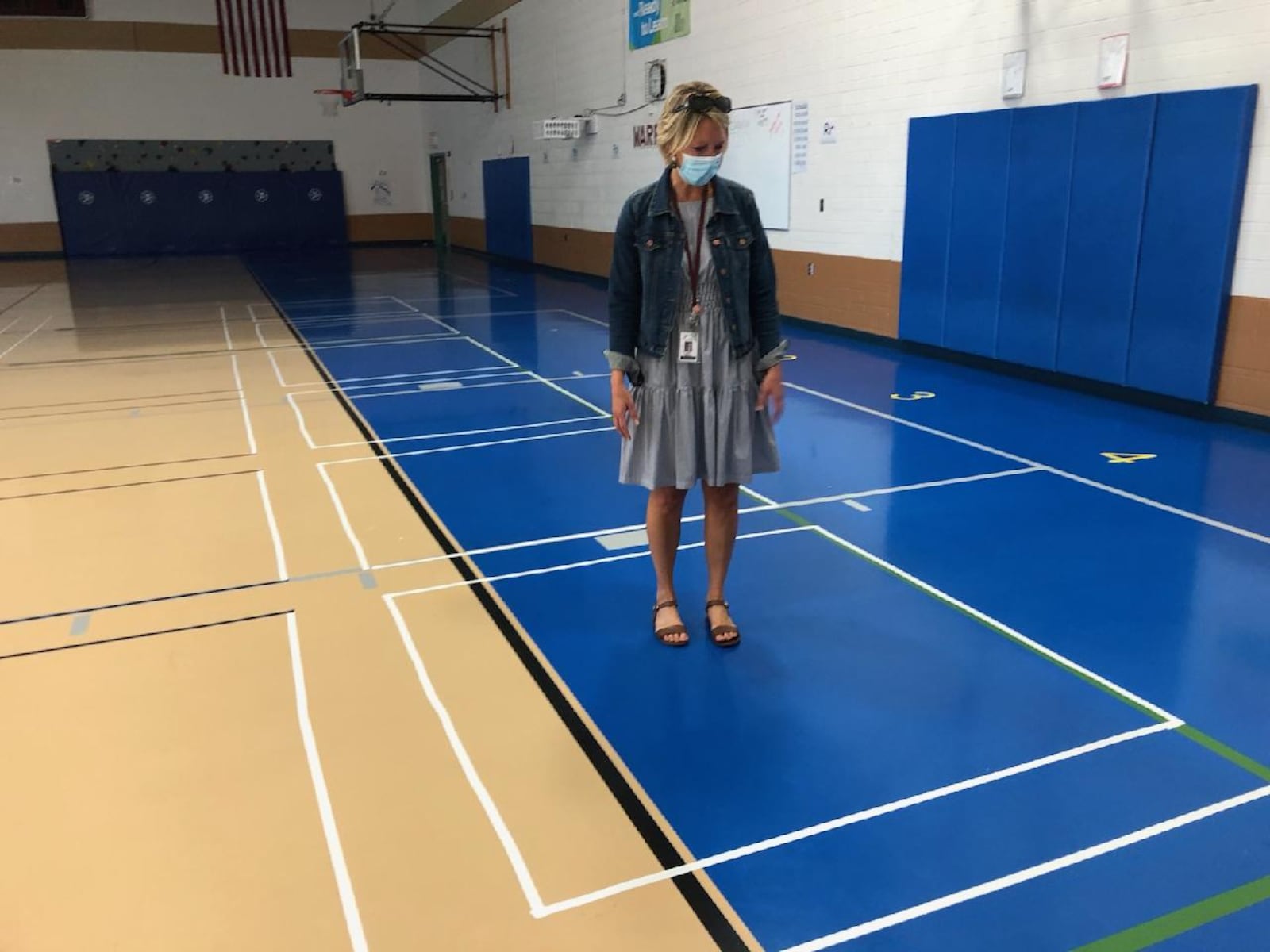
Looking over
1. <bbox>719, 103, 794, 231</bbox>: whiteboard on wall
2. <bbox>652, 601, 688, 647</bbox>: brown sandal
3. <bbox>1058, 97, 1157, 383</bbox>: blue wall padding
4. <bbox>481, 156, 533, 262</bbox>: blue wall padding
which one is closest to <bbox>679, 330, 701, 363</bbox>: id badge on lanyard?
<bbox>652, 601, 688, 647</bbox>: brown sandal

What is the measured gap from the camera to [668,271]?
2938 mm

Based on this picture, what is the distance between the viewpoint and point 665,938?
6.56ft

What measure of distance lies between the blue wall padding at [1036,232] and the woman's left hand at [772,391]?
4.86 meters

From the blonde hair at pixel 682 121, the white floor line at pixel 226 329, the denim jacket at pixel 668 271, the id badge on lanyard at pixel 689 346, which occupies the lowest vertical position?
the white floor line at pixel 226 329

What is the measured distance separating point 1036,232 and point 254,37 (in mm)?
18961

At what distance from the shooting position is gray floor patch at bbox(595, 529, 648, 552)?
4195 millimetres

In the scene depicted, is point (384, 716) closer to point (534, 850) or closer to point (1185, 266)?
point (534, 850)

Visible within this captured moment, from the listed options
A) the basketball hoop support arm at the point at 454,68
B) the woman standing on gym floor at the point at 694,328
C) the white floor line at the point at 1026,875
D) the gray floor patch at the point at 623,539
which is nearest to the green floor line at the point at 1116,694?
the white floor line at the point at 1026,875

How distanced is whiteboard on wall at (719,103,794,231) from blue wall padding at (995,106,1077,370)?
2.98m

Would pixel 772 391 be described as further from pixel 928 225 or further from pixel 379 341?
pixel 379 341

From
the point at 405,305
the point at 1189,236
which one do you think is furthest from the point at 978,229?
the point at 405,305

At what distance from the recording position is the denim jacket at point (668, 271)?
2.91m

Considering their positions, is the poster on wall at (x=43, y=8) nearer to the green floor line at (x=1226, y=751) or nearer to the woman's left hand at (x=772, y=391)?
the woman's left hand at (x=772, y=391)

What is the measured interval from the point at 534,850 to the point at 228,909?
0.66m
